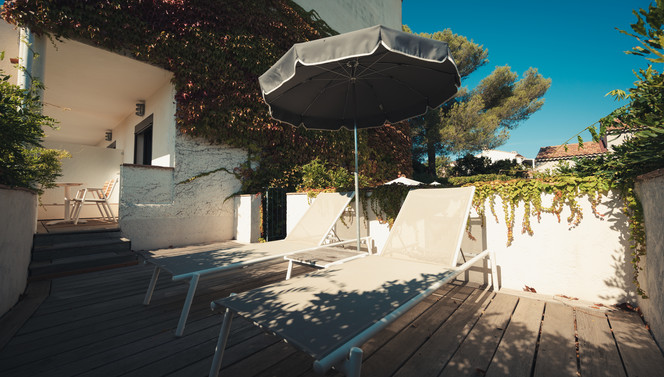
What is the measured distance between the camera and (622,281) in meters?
2.43

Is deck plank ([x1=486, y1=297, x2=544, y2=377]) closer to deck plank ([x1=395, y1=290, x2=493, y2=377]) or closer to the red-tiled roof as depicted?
deck plank ([x1=395, y1=290, x2=493, y2=377])

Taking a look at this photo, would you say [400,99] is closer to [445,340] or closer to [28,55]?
[445,340]

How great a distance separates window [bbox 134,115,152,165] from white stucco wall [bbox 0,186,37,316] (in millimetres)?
4787

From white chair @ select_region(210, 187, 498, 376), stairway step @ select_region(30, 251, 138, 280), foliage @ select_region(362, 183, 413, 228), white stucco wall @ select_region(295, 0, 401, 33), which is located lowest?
stairway step @ select_region(30, 251, 138, 280)

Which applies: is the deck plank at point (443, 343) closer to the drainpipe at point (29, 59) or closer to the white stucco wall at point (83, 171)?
the drainpipe at point (29, 59)

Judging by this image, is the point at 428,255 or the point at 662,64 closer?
the point at 662,64

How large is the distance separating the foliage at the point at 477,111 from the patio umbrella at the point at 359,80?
1502 centimetres

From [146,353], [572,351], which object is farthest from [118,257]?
[572,351]

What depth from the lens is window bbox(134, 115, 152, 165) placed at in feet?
24.2

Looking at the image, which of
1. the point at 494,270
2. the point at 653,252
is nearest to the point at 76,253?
the point at 494,270

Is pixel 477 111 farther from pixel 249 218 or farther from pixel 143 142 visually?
pixel 143 142

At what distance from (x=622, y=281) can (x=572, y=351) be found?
1223 millimetres

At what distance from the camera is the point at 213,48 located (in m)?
6.37

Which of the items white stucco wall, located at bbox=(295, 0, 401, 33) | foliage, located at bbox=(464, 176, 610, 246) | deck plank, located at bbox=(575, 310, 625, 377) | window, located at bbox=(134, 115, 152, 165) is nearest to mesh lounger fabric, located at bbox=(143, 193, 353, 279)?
foliage, located at bbox=(464, 176, 610, 246)
